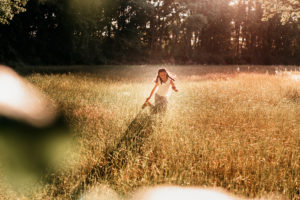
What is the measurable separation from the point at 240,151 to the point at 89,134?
2707 millimetres

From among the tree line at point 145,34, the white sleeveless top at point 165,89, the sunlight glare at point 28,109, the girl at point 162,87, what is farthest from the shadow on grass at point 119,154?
the tree line at point 145,34

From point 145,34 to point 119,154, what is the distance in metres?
48.4

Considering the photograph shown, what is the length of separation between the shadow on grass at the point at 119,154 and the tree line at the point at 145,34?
24.9 metres

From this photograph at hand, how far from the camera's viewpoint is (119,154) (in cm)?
393

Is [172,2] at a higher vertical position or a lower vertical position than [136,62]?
higher

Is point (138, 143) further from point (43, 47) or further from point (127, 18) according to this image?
point (127, 18)

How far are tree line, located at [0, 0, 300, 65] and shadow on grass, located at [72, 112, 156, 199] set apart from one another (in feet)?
81.7

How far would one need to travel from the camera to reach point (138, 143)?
4.37 m

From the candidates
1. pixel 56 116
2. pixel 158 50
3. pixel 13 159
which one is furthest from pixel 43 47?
pixel 13 159

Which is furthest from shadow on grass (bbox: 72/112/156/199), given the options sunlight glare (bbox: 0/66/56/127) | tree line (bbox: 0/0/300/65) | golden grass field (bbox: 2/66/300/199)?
tree line (bbox: 0/0/300/65)

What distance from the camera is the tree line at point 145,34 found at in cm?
3043

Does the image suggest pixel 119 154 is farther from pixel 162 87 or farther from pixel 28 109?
pixel 28 109

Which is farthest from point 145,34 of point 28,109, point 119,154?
point 119,154

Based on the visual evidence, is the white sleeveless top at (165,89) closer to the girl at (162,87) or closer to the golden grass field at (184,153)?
the girl at (162,87)
